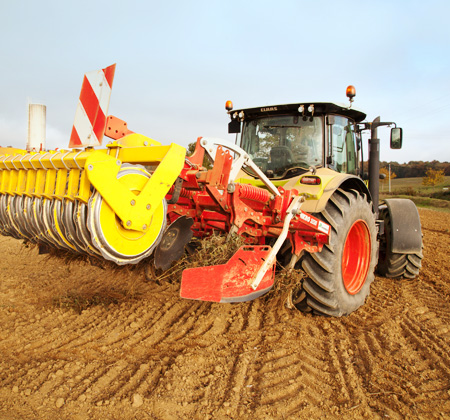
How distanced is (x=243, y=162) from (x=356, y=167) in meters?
2.39

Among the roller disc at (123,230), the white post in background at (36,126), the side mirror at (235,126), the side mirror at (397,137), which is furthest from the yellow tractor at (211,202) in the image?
the side mirror at (397,137)

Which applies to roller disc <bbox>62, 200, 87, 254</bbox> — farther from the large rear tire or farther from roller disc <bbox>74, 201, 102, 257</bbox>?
the large rear tire

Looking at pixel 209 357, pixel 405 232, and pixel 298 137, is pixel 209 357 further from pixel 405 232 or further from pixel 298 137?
pixel 405 232

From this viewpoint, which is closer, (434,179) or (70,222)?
(70,222)

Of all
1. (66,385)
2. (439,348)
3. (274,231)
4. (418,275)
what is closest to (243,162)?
(274,231)

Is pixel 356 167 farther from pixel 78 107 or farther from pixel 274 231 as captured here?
pixel 78 107

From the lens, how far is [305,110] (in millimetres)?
3979

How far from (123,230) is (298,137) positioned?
2299 millimetres

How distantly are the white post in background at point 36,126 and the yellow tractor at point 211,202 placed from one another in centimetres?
18

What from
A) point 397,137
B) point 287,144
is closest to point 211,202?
point 287,144

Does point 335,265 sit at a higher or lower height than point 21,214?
lower

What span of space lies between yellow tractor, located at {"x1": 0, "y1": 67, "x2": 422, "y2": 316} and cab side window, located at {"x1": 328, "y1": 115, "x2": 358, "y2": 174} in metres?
0.02

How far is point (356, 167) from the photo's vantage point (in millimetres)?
4793

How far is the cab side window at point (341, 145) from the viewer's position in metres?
4.03
